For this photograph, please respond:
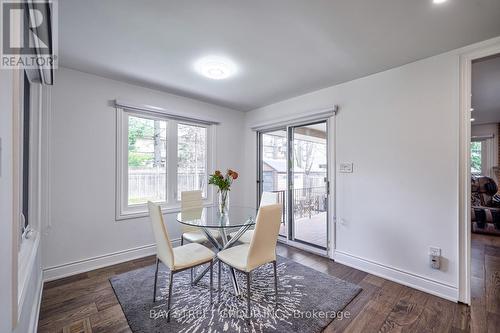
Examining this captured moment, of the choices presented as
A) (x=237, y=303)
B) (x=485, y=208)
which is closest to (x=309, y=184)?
(x=237, y=303)

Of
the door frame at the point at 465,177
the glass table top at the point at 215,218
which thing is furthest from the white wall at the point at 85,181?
the door frame at the point at 465,177

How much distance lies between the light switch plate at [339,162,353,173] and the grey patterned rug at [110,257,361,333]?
1.36 metres

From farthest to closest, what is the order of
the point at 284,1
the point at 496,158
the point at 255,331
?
the point at 496,158 < the point at 255,331 < the point at 284,1

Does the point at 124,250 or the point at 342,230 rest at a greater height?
the point at 342,230

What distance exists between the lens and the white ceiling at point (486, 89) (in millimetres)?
2625

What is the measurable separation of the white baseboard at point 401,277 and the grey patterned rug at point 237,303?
1.61 ft

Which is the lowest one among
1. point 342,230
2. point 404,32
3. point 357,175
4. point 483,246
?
point 483,246

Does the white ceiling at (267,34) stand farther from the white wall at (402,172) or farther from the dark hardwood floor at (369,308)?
the dark hardwood floor at (369,308)

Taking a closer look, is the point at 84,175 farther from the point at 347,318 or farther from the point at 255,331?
the point at 347,318

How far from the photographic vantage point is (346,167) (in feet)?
9.78

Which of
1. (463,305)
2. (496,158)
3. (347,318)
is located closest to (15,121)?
(347,318)

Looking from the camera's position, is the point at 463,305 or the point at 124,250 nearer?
the point at 463,305

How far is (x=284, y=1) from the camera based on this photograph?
158 cm

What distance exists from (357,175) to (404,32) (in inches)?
63.9
